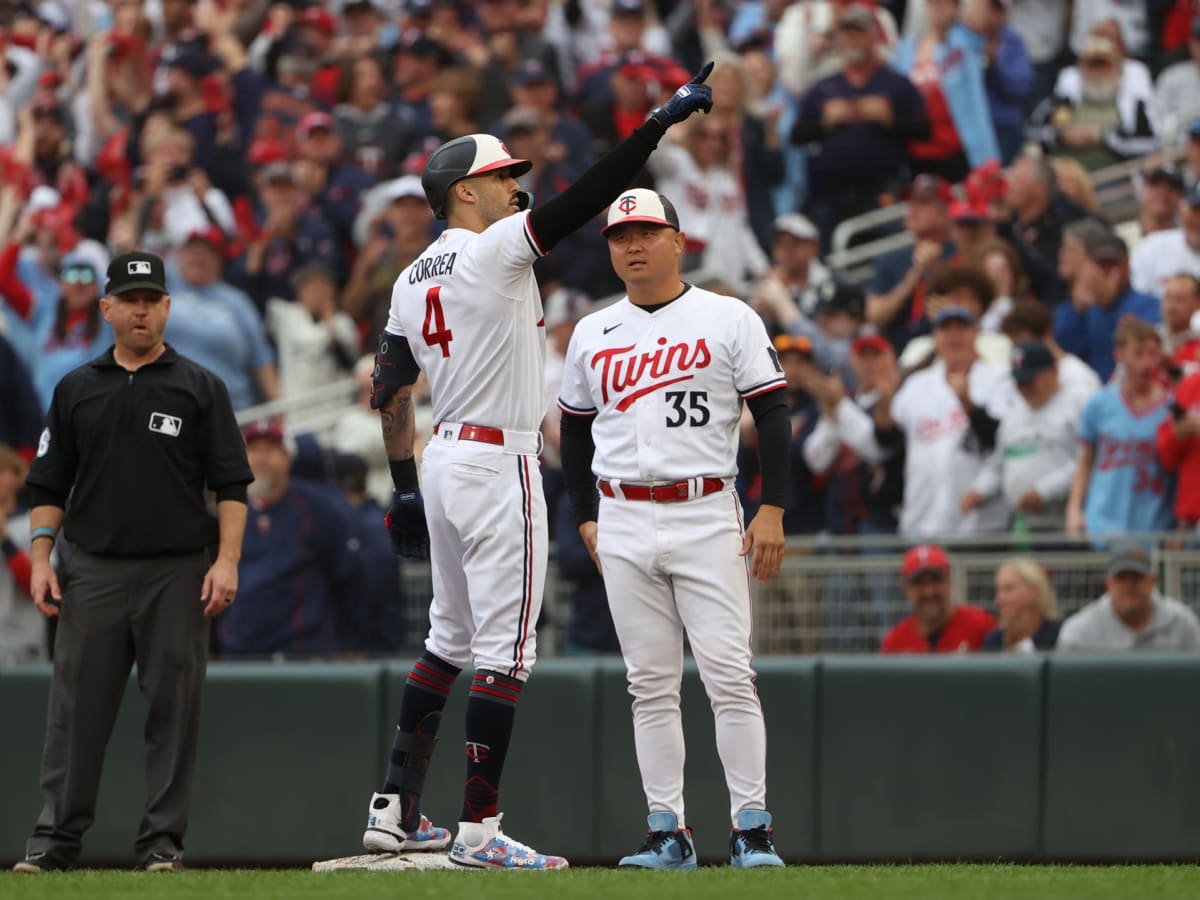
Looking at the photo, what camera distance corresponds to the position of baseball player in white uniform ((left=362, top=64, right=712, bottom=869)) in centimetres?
625

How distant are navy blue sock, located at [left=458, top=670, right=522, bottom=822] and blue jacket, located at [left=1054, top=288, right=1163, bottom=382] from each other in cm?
558

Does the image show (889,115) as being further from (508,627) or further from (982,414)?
(508,627)

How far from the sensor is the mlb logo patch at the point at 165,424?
7031 mm

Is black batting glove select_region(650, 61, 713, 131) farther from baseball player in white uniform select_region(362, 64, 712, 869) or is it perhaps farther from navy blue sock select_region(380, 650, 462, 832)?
navy blue sock select_region(380, 650, 462, 832)

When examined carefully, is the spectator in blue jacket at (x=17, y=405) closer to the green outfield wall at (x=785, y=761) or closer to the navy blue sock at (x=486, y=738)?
the green outfield wall at (x=785, y=761)

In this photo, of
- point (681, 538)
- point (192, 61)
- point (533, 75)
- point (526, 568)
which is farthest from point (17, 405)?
point (681, 538)

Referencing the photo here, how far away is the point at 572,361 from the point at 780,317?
5.39 metres

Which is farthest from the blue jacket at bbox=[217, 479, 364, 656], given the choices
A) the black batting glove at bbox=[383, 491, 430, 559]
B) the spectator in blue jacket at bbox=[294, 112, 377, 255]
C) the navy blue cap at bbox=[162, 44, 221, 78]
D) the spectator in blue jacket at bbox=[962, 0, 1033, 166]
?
the navy blue cap at bbox=[162, 44, 221, 78]

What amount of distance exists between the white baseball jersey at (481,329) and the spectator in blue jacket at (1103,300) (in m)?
5.26

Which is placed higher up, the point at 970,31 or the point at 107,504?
the point at 970,31

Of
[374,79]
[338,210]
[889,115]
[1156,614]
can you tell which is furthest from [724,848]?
[374,79]

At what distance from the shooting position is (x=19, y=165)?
16062 millimetres

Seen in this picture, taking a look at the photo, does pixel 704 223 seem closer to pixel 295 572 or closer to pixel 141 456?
pixel 295 572

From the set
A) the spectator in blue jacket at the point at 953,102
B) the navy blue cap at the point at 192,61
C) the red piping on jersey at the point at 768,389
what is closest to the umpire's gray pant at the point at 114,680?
the red piping on jersey at the point at 768,389
